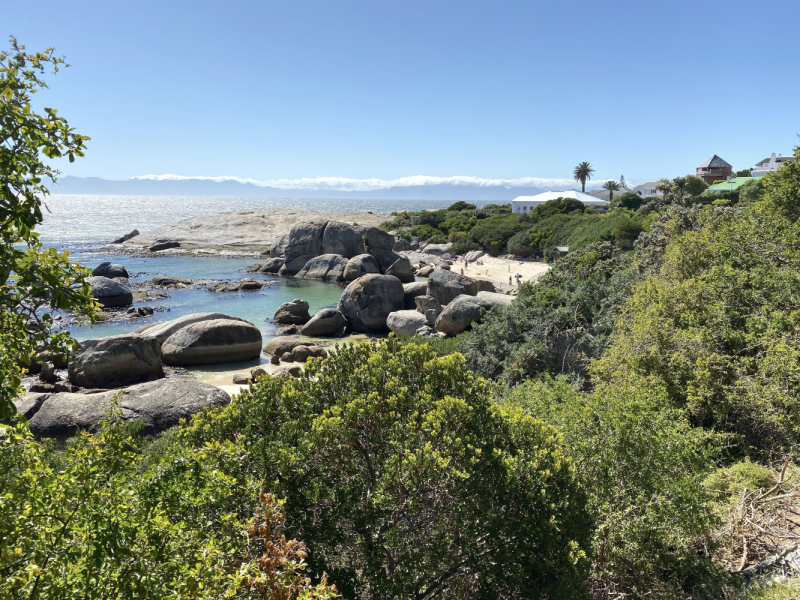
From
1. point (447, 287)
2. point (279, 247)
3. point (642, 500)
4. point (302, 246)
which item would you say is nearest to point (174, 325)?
point (447, 287)

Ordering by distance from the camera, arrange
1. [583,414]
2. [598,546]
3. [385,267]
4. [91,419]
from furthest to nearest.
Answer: [385,267], [91,419], [583,414], [598,546]

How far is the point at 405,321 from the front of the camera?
26250 millimetres

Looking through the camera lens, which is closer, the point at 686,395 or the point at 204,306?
the point at 686,395

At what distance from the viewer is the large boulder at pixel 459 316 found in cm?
2241

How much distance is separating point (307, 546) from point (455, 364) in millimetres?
2500

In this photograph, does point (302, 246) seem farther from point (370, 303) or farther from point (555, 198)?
point (555, 198)

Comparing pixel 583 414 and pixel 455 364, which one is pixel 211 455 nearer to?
pixel 455 364

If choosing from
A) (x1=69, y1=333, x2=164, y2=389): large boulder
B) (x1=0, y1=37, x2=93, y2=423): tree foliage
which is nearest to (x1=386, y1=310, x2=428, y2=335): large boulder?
(x1=69, y1=333, x2=164, y2=389): large boulder

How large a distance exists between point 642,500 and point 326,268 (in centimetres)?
4034

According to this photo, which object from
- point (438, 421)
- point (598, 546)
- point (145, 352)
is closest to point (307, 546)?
point (438, 421)

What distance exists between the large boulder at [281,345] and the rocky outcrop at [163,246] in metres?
49.7

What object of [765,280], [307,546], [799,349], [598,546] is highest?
[765,280]

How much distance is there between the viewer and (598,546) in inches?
222

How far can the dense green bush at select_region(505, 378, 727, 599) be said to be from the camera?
19.1ft
